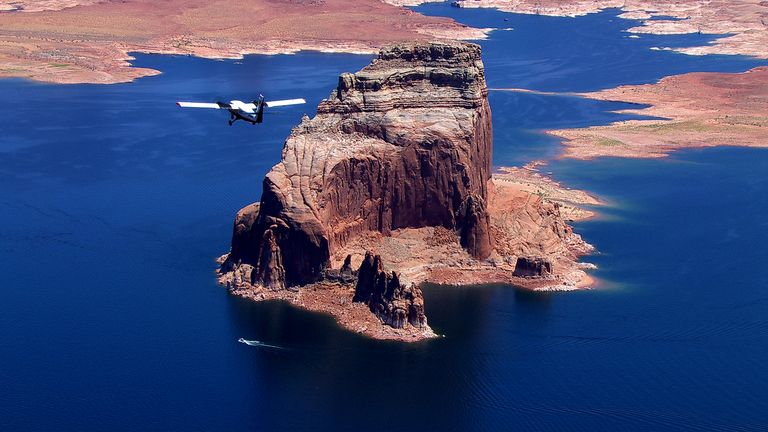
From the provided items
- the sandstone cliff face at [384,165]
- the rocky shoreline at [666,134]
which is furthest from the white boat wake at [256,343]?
the rocky shoreline at [666,134]

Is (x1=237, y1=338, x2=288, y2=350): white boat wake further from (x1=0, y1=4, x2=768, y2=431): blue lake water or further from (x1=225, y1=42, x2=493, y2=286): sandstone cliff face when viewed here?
(x1=225, y1=42, x2=493, y2=286): sandstone cliff face

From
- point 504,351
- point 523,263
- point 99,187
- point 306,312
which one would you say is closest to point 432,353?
point 504,351

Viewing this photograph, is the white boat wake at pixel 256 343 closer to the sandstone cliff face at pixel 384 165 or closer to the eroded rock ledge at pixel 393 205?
the eroded rock ledge at pixel 393 205

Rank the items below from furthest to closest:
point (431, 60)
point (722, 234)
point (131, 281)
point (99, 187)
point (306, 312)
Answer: point (99, 187) < point (722, 234) < point (431, 60) < point (131, 281) < point (306, 312)

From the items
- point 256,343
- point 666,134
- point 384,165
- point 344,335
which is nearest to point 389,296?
point 344,335

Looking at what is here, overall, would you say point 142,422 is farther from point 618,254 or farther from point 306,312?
point 618,254

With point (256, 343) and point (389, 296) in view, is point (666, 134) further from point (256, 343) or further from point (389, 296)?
point (256, 343)

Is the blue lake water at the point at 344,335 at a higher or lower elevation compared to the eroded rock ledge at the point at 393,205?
lower
